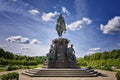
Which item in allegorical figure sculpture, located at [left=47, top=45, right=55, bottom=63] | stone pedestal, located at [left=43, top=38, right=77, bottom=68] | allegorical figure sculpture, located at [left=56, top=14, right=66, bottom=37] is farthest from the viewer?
allegorical figure sculpture, located at [left=56, top=14, right=66, bottom=37]

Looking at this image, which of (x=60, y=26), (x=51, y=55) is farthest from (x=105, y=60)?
(x=51, y=55)

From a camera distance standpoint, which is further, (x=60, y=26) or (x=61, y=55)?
(x=60, y=26)

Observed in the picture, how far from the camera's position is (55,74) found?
26453mm

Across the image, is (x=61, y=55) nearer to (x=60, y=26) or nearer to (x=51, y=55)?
(x=51, y=55)

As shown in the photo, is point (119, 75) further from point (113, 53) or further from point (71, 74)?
point (113, 53)

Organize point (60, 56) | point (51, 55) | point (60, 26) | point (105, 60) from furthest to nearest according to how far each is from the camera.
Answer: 1. point (105, 60)
2. point (60, 26)
3. point (60, 56)
4. point (51, 55)

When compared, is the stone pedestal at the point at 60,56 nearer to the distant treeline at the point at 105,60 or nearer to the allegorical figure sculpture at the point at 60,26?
the allegorical figure sculpture at the point at 60,26

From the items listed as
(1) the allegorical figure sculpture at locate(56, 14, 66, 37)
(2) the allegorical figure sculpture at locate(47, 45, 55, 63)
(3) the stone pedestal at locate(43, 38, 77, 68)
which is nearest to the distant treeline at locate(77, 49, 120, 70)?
(1) the allegorical figure sculpture at locate(56, 14, 66, 37)

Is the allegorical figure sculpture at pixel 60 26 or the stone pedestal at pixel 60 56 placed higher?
the allegorical figure sculpture at pixel 60 26

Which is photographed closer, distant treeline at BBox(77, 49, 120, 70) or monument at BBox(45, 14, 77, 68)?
monument at BBox(45, 14, 77, 68)

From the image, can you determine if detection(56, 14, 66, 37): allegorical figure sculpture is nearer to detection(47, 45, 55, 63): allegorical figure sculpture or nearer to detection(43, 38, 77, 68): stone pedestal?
detection(43, 38, 77, 68): stone pedestal

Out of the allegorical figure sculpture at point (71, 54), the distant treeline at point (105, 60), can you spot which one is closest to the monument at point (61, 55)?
the allegorical figure sculpture at point (71, 54)

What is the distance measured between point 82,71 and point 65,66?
157 inches

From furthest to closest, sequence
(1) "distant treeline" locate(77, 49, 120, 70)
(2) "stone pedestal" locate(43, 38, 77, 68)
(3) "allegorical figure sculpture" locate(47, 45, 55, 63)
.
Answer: (1) "distant treeline" locate(77, 49, 120, 70)
(3) "allegorical figure sculpture" locate(47, 45, 55, 63)
(2) "stone pedestal" locate(43, 38, 77, 68)
